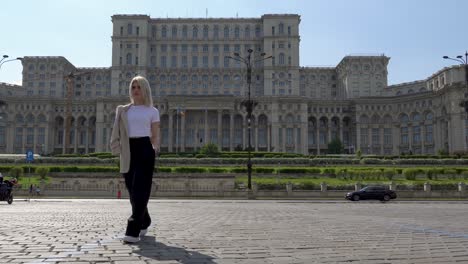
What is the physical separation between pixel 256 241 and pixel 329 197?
36.5 metres

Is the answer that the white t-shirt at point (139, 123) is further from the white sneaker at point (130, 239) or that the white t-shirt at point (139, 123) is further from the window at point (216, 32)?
the window at point (216, 32)

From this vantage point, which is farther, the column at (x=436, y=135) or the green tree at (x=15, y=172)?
the column at (x=436, y=135)

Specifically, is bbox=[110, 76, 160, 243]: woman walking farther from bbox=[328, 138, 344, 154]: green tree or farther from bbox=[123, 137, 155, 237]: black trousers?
bbox=[328, 138, 344, 154]: green tree

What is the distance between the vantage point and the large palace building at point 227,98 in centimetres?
12738

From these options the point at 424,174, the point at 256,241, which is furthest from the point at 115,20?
the point at 256,241

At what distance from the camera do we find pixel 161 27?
145 m

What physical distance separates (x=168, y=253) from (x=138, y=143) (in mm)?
2349

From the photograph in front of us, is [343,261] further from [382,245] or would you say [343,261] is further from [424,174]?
[424,174]

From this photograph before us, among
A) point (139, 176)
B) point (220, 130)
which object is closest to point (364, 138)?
point (220, 130)

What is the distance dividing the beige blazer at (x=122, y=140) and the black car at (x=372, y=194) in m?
33.8

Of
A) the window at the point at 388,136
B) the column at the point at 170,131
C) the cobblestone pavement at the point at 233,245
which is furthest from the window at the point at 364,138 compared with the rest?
the cobblestone pavement at the point at 233,245

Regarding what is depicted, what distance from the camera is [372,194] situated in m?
40.2

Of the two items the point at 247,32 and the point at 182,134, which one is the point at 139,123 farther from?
the point at 247,32

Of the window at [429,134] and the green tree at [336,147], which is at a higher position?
the window at [429,134]
